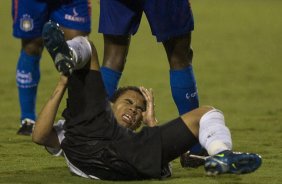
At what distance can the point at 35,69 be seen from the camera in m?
7.57

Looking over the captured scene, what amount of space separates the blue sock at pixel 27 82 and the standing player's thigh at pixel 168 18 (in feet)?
5.80

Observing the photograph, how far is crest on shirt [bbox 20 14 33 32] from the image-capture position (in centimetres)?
745

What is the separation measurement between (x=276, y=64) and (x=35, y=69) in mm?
4930

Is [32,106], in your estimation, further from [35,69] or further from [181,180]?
[181,180]

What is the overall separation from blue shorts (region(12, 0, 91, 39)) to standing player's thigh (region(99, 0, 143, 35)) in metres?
1.26

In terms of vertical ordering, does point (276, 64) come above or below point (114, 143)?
below

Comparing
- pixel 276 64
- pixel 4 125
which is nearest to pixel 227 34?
pixel 276 64

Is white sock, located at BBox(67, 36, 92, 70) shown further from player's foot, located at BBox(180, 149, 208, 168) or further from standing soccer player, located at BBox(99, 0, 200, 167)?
player's foot, located at BBox(180, 149, 208, 168)

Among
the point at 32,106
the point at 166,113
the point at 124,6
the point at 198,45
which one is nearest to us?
the point at 124,6

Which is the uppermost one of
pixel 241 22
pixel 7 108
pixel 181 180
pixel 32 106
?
pixel 181 180

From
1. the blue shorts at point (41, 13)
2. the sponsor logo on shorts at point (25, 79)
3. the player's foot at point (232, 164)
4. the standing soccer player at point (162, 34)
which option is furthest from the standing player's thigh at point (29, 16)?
the player's foot at point (232, 164)

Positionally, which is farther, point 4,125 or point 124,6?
point 4,125

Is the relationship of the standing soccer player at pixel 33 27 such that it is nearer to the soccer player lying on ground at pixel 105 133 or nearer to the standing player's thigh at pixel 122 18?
the standing player's thigh at pixel 122 18

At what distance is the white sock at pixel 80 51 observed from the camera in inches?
195
